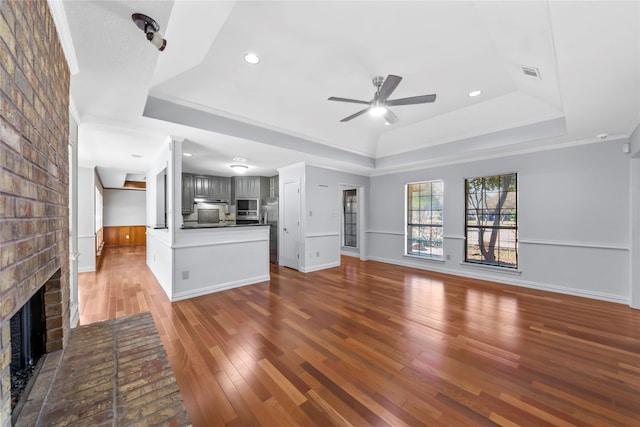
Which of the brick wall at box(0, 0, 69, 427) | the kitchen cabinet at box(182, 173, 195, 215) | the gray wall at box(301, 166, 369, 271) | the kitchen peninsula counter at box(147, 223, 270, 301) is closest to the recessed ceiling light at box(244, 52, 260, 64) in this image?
the brick wall at box(0, 0, 69, 427)

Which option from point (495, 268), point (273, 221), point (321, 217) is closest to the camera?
point (495, 268)

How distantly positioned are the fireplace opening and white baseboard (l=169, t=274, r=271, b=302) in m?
2.20

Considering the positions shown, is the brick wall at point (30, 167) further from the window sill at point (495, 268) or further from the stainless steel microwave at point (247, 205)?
the stainless steel microwave at point (247, 205)

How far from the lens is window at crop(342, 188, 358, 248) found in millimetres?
7667

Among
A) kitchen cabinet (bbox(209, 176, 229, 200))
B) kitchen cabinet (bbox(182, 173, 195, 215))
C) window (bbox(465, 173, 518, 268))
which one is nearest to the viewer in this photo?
window (bbox(465, 173, 518, 268))

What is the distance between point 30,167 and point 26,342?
1.02m

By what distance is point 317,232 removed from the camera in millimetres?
5562

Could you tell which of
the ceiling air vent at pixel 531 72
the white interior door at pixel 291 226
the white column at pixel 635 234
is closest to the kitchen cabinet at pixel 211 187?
the white interior door at pixel 291 226

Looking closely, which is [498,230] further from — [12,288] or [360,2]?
[12,288]

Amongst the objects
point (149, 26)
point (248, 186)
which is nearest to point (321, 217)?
point (248, 186)

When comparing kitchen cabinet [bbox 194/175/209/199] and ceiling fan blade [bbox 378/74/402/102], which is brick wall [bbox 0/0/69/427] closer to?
ceiling fan blade [bbox 378/74/402/102]

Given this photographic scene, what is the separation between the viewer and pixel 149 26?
4.65 feet

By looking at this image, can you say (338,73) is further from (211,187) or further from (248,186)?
(211,187)

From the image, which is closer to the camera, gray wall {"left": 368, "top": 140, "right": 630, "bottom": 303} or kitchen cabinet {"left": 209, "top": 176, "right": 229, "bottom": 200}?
gray wall {"left": 368, "top": 140, "right": 630, "bottom": 303}
